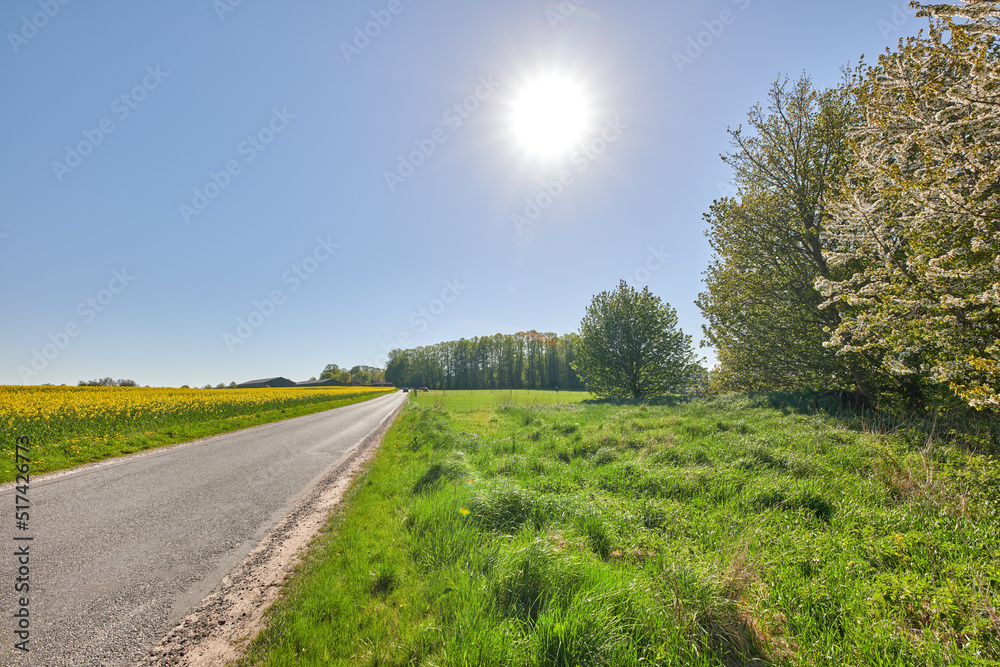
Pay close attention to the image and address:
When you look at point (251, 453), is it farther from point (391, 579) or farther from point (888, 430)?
point (888, 430)

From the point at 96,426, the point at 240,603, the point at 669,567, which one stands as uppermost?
the point at 96,426

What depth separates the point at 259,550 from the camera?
507cm

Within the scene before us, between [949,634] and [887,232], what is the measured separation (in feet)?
27.5

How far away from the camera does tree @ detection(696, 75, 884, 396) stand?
1263 cm

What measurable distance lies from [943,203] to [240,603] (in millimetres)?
11827

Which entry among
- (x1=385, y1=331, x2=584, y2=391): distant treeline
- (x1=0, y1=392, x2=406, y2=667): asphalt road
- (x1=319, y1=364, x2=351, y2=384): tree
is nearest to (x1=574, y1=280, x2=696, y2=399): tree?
(x1=0, y1=392, x2=406, y2=667): asphalt road

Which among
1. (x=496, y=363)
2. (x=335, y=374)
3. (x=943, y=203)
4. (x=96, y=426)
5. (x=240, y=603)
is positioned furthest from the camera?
(x=335, y=374)

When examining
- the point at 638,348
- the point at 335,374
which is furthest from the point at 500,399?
the point at 335,374

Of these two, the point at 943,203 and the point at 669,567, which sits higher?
the point at 943,203

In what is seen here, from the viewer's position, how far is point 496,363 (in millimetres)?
99125

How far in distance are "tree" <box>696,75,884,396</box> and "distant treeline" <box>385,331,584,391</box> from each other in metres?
71.7

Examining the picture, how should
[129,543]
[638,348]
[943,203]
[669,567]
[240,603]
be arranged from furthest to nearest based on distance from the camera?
[638,348], [943,203], [129,543], [240,603], [669,567]

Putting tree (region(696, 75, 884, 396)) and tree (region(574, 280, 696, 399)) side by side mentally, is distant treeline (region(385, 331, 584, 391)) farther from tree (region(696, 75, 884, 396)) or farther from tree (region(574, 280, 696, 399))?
tree (region(696, 75, 884, 396))

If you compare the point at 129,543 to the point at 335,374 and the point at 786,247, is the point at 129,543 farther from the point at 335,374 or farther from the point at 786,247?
the point at 335,374
